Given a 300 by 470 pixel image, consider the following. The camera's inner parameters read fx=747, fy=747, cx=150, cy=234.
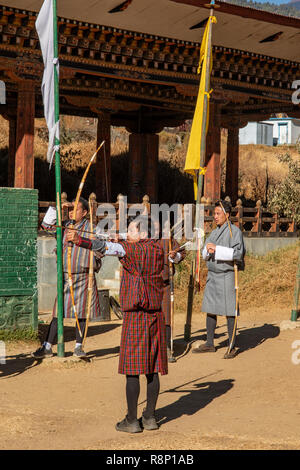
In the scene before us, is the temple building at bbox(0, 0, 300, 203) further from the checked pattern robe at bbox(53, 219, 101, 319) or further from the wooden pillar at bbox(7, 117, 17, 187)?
the checked pattern robe at bbox(53, 219, 101, 319)

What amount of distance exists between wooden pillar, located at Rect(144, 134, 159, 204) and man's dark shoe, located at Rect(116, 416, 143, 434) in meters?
14.5

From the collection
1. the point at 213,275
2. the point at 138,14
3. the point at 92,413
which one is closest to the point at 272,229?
the point at 138,14

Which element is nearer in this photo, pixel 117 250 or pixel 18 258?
pixel 117 250

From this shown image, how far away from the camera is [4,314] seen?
914 centimetres

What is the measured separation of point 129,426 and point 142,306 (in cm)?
90

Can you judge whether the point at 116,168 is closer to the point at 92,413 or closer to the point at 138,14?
the point at 138,14

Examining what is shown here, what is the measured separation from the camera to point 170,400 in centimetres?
673

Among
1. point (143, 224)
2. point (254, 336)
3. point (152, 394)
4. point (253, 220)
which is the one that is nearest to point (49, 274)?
point (254, 336)

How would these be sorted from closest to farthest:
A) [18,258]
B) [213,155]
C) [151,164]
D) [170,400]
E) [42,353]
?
[170,400]
[42,353]
[18,258]
[213,155]
[151,164]

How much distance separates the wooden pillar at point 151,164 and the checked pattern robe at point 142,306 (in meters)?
14.2

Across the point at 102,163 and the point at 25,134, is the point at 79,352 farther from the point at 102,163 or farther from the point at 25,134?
the point at 102,163

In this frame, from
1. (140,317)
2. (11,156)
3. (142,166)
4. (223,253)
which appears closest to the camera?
(140,317)

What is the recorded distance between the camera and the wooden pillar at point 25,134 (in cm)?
1408

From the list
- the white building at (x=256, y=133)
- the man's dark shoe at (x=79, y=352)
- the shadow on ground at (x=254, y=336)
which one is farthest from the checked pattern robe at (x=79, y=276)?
the white building at (x=256, y=133)
